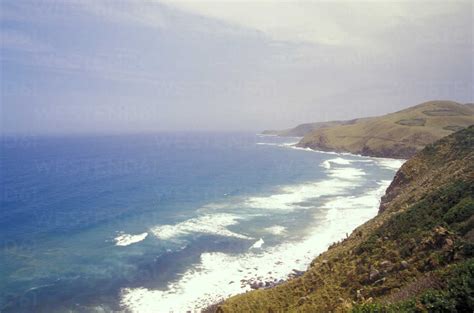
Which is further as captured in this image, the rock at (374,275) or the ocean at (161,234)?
the ocean at (161,234)

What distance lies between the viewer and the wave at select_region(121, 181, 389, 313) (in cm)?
2598

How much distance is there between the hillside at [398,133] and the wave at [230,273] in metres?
82.9

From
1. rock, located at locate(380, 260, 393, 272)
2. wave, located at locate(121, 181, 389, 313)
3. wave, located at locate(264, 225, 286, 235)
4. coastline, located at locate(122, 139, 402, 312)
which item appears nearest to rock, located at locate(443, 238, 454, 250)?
rock, located at locate(380, 260, 393, 272)

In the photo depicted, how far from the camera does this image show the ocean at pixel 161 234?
27.8 metres

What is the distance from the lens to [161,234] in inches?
1594

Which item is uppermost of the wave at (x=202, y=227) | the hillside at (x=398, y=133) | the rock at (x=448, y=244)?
the hillside at (x=398, y=133)

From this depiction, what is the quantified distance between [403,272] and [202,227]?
28102 mm

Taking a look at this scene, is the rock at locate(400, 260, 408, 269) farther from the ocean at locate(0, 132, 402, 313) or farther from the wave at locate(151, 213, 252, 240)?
the wave at locate(151, 213, 252, 240)

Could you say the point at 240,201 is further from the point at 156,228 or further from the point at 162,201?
the point at 156,228

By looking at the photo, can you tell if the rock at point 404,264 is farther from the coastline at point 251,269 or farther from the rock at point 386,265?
the coastline at point 251,269

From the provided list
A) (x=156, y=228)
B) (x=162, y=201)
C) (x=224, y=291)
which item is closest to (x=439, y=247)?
(x=224, y=291)

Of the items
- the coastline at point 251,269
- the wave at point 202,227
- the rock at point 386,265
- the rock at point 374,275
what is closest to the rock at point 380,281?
the rock at point 374,275

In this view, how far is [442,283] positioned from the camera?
1374 centimetres

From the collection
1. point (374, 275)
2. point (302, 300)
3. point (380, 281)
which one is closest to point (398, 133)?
point (374, 275)
